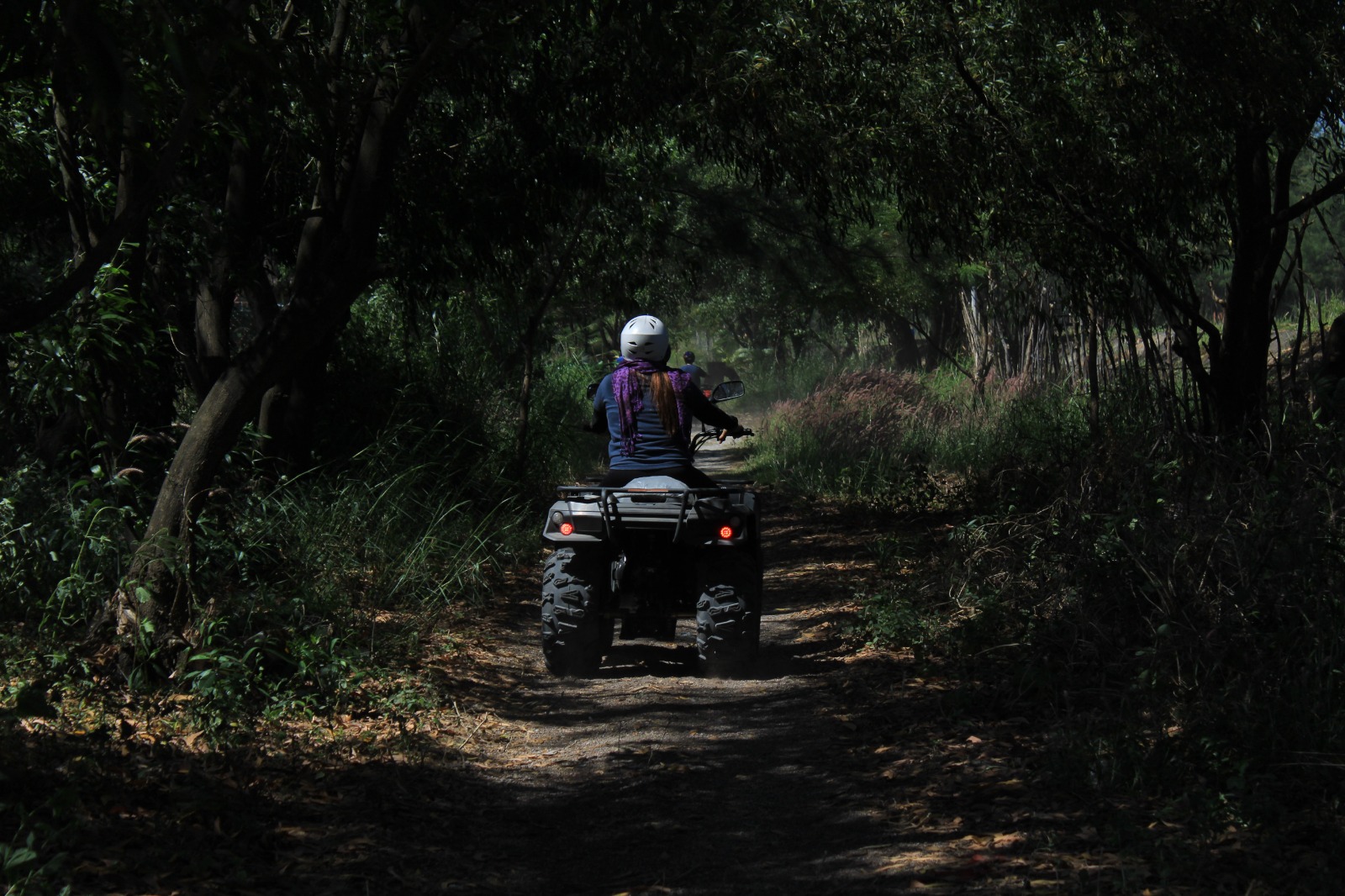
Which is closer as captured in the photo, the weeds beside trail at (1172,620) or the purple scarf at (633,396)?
the weeds beside trail at (1172,620)

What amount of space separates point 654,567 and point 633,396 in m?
0.96

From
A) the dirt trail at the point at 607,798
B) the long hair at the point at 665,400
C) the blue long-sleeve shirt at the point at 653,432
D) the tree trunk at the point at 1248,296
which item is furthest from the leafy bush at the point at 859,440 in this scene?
the dirt trail at the point at 607,798

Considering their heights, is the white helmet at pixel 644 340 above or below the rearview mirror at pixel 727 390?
above

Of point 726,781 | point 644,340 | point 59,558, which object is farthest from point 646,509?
point 59,558

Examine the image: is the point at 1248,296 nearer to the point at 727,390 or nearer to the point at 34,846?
the point at 727,390

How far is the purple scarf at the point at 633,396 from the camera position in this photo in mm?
7430

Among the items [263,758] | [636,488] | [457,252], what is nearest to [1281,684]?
[636,488]

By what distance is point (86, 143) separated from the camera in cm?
797

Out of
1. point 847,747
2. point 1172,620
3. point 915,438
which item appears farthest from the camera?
point 915,438

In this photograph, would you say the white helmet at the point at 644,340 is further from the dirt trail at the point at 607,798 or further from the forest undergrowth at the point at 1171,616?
the forest undergrowth at the point at 1171,616

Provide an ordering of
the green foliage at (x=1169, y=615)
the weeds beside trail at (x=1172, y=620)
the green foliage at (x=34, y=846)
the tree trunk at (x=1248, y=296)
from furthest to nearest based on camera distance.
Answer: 1. the tree trunk at (x=1248, y=296)
2. the green foliage at (x=1169, y=615)
3. the weeds beside trail at (x=1172, y=620)
4. the green foliage at (x=34, y=846)

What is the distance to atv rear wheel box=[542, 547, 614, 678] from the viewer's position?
23.6 feet

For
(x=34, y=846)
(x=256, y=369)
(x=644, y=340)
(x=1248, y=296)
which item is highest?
(x=1248, y=296)

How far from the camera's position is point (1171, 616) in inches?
231
